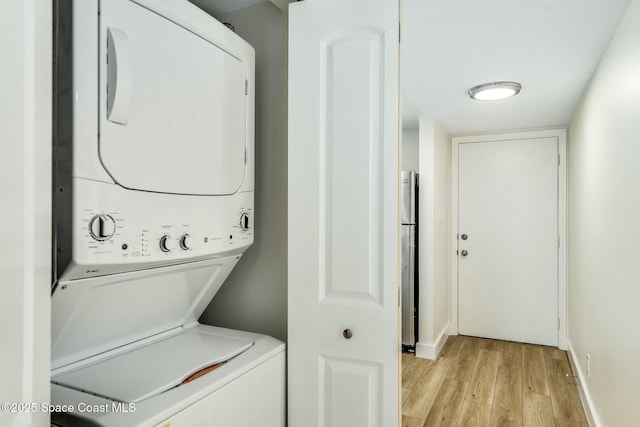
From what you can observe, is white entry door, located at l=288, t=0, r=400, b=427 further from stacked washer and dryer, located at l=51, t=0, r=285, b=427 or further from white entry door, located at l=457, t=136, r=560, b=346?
white entry door, located at l=457, t=136, r=560, b=346

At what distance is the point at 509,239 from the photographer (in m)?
4.07

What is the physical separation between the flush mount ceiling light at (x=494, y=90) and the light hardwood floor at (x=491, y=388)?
2.16 m

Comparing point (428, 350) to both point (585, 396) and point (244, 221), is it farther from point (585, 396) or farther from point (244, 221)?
point (244, 221)

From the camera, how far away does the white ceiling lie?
1.71m

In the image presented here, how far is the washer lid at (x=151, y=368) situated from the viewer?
999mm

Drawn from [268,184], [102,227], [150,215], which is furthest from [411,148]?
[102,227]

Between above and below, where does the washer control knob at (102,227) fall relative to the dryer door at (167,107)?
below

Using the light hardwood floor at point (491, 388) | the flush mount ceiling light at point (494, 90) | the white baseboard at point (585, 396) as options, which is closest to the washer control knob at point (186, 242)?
the light hardwood floor at point (491, 388)

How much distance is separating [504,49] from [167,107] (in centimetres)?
184

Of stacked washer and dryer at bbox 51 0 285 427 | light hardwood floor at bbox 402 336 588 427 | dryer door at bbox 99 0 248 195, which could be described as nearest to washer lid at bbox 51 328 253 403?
stacked washer and dryer at bbox 51 0 285 427

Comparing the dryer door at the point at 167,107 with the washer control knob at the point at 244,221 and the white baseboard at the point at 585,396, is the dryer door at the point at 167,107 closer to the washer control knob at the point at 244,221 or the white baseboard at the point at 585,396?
the washer control knob at the point at 244,221
